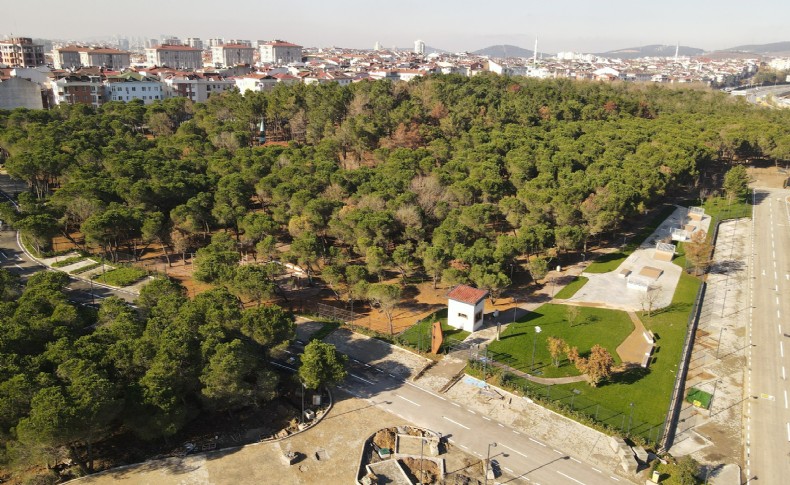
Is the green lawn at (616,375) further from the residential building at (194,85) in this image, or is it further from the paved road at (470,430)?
the residential building at (194,85)

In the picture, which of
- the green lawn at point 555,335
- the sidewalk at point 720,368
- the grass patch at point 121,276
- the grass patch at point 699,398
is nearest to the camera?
the sidewalk at point 720,368

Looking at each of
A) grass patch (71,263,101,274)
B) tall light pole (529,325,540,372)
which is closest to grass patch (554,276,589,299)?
tall light pole (529,325,540,372)

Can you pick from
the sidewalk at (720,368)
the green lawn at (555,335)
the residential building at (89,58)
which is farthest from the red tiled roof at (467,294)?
the residential building at (89,58)

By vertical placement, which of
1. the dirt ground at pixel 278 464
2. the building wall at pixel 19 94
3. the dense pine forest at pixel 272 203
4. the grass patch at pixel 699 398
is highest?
the building wall at pixel 19 94

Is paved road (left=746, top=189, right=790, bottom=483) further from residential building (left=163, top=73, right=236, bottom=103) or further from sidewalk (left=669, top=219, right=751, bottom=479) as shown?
residential building (left=163, top=73, right=236, bottom=103)

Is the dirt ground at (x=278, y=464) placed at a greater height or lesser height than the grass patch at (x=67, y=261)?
lesser

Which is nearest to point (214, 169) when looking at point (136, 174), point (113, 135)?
point (136, 174)

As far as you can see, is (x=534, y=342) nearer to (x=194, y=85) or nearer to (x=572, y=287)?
(x=572, y=287)

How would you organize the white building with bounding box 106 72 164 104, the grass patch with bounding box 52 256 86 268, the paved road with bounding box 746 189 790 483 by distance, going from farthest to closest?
the white building with bounding box 106 72 164 104
the grass patch with bounding box 52 256 86 268
the paved road with bounding box 746 189 790 483
